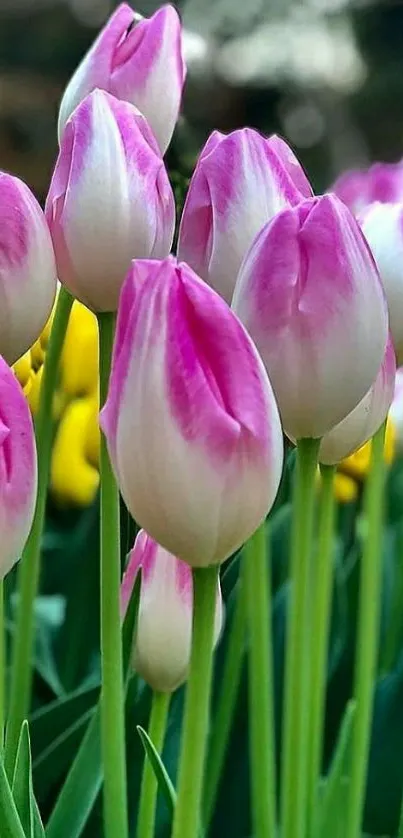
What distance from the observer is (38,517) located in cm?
34

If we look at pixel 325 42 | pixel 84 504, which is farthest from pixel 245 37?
pixel 84 504

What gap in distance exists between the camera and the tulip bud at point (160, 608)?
345mm

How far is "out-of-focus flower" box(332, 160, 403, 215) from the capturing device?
47 cm

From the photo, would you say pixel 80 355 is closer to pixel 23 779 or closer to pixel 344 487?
pixel 344 487

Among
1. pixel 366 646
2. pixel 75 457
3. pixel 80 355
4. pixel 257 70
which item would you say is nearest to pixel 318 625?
pixel 366 646

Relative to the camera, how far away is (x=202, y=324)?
8.3 inches

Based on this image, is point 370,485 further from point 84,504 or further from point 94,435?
point 84,504

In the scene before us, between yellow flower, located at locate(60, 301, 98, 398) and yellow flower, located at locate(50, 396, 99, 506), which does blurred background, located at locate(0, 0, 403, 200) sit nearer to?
yellow flower, located at locate(50, 396, 99, 506)

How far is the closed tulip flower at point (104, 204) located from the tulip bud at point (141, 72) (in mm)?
47

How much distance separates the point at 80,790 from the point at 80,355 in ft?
0.98

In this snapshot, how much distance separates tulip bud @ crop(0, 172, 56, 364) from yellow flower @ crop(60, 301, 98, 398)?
1.08ft

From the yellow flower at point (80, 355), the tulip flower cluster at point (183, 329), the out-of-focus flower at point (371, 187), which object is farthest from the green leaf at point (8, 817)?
the yellow flower at point (80, 355)

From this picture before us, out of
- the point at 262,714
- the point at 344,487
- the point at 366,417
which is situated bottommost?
the point at 344,487

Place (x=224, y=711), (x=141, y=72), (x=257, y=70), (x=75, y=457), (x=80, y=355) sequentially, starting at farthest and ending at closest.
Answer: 1. (x=257, y=70)
2. (x=75, y=457)
3. (x=80, y=355)
4. (x=224, y=711)
5. (x=141, y=72)
